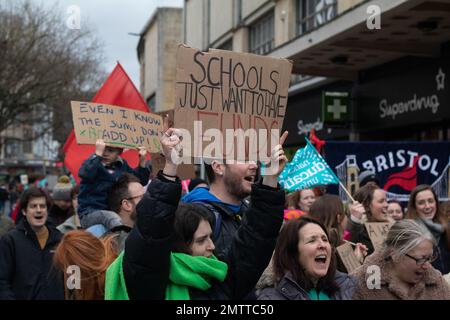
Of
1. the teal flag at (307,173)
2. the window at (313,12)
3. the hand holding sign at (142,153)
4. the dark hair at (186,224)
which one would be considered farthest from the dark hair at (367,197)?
the window at (313,12)

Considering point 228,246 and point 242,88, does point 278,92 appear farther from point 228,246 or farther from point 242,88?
point 228,246

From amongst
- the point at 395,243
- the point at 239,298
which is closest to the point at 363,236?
the point at 395,243

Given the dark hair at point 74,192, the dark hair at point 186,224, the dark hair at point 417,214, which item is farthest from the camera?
the dark hair at point 74,192

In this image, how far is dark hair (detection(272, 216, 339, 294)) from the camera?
376 cm

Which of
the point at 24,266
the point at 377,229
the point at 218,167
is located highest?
the point at 218,167

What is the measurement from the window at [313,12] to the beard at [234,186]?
11166 millimetres

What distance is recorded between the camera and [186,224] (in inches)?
130

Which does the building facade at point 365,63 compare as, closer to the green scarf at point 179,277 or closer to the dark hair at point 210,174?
the dark hair at point 210,174

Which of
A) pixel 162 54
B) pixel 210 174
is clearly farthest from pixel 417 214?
pixel 162 54

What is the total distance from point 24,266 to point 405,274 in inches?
109

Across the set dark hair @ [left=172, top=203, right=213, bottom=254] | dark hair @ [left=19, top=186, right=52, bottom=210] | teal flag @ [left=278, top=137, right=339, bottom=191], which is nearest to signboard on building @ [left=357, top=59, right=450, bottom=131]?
teal flag @ [left=278, top=137, right=339, bottom=191]

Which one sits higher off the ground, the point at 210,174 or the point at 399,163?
the point at 399,163

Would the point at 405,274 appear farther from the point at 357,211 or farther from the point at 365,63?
the point at 365,63

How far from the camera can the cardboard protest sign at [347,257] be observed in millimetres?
4969
